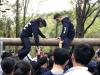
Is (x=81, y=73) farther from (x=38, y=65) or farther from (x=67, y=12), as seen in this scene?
(x=67, y=12)

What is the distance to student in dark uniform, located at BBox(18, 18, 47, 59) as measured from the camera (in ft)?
35.4

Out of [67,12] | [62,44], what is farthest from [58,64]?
[67,12]

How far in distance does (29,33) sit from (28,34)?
4cm

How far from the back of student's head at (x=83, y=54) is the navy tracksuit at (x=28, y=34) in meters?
5.32

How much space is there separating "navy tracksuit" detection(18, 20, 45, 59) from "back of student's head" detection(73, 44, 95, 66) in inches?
210

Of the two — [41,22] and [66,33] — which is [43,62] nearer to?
[66,33]

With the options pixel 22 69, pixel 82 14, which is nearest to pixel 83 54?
pixel 22 69

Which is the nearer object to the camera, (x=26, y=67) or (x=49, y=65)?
(x=26, y=67)

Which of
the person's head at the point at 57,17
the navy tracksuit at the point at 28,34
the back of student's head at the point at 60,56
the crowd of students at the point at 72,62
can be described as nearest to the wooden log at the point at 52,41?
the navy tracksuit at the point at 28,34

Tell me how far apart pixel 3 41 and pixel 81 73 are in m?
6.13

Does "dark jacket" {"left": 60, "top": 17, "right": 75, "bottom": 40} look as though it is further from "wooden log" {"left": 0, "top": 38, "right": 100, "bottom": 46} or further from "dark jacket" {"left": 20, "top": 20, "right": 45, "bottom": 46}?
"dark jacket" {"left": 20, "top": 20, "right": 45, "bottom": 46}

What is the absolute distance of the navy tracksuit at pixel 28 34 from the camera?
35.4 feet

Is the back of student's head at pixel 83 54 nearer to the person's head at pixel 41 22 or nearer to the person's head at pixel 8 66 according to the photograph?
the person's head at pixel 8 66

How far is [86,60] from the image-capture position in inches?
212
